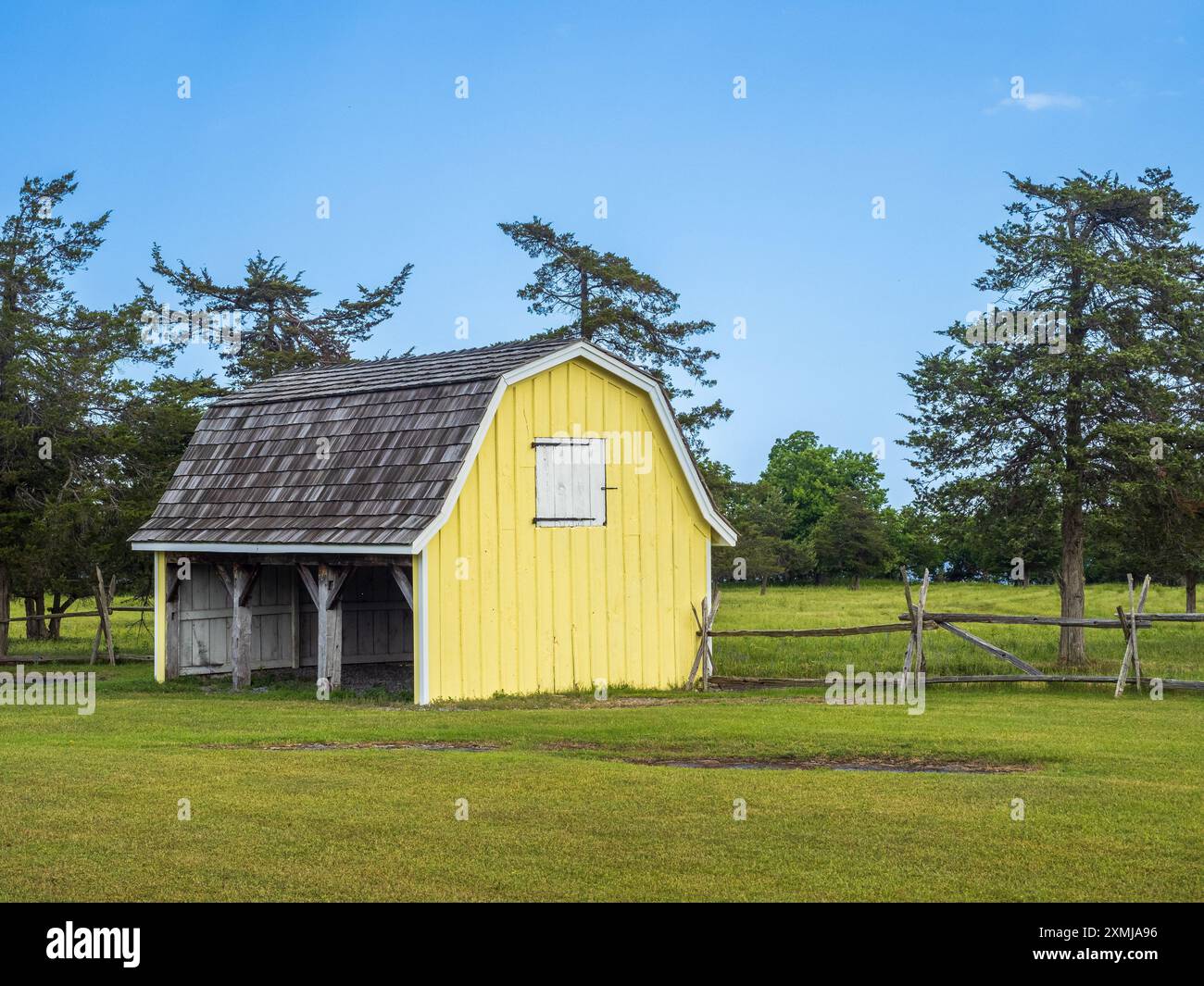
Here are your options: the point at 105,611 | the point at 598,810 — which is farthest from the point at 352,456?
the point at 598,810

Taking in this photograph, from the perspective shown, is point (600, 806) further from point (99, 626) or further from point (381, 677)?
point (99, 626)

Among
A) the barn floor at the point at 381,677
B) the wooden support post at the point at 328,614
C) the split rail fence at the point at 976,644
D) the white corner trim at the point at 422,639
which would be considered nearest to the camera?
the white corner trim at the point at 422,639

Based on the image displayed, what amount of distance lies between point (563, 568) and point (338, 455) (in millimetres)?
4213

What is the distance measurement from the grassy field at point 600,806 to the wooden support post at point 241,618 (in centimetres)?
482

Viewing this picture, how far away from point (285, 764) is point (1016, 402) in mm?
19659

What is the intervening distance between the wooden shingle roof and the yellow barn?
0.04 m

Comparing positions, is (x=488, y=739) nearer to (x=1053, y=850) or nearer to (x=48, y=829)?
(x=48, y=829)

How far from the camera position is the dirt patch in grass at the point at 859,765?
42.0 ft

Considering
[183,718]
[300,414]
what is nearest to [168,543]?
[300,414]

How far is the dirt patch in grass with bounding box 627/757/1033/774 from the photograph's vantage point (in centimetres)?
1280

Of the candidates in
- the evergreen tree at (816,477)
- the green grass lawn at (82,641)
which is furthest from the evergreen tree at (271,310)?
the evergreen tree at (816,477)

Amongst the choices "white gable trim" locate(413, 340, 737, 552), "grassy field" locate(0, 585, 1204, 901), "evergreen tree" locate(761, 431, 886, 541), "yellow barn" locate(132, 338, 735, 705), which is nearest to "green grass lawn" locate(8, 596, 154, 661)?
"yellow barn" locate(132, 338, 735, 705)

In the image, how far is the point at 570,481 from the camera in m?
22.0

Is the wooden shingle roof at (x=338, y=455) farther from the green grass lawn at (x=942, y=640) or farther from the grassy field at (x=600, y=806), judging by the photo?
the green grass lawn at (x=942, y=640)
